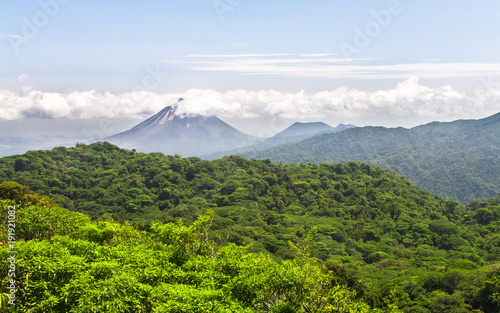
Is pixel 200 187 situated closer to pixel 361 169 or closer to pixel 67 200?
pixel 67 200

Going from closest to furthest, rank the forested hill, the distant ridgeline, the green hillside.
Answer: the green hillside
the distant ridgeline
the forested hill

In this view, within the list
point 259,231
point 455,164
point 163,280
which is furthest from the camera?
point 455,164

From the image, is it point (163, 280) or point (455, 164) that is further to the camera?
point (455, 164)

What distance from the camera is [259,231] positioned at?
4219 cm

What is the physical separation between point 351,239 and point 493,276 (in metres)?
20.3

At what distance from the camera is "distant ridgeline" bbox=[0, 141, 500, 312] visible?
832 centimetres

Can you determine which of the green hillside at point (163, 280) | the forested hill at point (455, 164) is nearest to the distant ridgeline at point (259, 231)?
the green hillside at point (163, 280)

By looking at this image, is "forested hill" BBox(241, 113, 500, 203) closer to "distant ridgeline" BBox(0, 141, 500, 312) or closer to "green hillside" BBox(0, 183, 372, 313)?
"distant ridgeline" BBox(0, 141, 500, 312)

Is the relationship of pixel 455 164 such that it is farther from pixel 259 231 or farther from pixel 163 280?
pixel 163 280

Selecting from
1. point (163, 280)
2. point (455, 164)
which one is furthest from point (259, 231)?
point (455, 164)

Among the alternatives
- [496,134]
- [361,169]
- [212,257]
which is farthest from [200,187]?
[496,134]

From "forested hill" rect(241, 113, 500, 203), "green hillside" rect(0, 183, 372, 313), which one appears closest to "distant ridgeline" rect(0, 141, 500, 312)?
"green hillside" rect(0, 183, 372, 313)

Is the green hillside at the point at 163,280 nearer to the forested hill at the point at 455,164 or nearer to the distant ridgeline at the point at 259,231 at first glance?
the distant ridgeline at the point at 259,231

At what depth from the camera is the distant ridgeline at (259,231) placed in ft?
27.3
